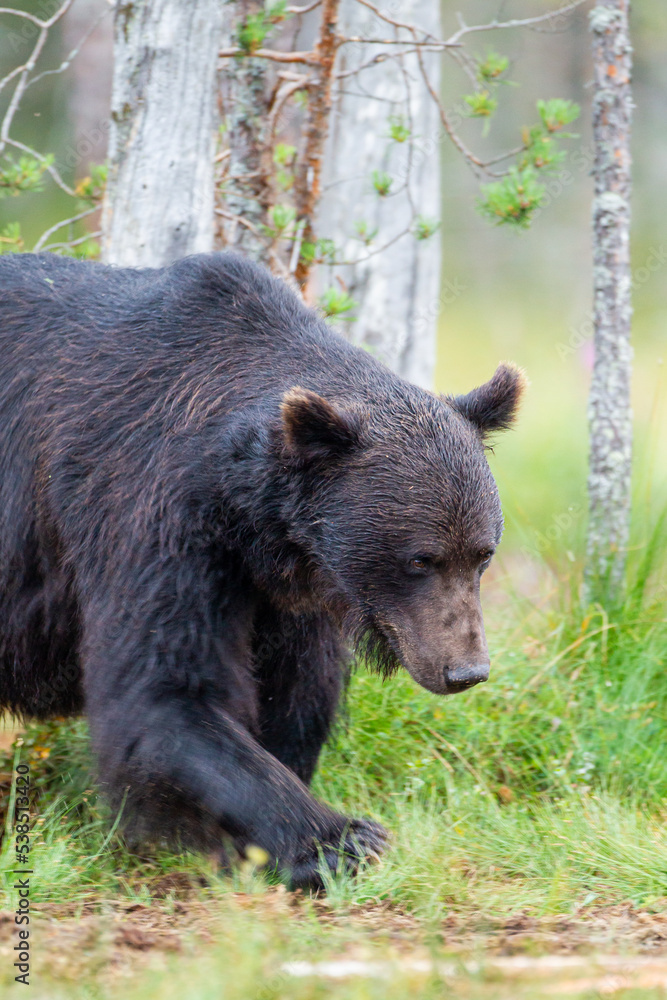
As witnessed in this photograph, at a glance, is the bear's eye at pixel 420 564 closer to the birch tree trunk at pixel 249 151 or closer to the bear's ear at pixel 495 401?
the bear's ear at pixel 495 401

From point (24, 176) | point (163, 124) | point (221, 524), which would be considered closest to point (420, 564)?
point (221, 524)

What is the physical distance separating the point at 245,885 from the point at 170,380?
1604 millimetres

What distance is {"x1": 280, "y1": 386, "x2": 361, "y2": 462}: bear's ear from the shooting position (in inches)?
123

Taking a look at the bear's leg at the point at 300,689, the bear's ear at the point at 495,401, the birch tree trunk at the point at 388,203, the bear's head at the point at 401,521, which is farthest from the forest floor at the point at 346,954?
the birch tree trunk at the point at 388,203

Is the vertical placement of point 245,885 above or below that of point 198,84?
below

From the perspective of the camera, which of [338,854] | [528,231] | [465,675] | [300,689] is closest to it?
[465,675]

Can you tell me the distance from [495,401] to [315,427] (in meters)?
0.72

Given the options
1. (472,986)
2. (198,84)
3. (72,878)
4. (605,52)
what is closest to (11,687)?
(72,878)

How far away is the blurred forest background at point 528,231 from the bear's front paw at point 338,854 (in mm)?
6606

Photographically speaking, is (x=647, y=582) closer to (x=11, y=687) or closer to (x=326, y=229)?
(x=11, y=687)

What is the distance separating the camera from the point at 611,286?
550 cm

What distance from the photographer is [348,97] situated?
290 inches

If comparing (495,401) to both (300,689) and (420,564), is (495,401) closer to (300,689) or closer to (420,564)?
(420,564)

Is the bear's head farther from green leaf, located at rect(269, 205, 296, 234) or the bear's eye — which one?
green leaf, located at rect(269, 205, 296, 234)
